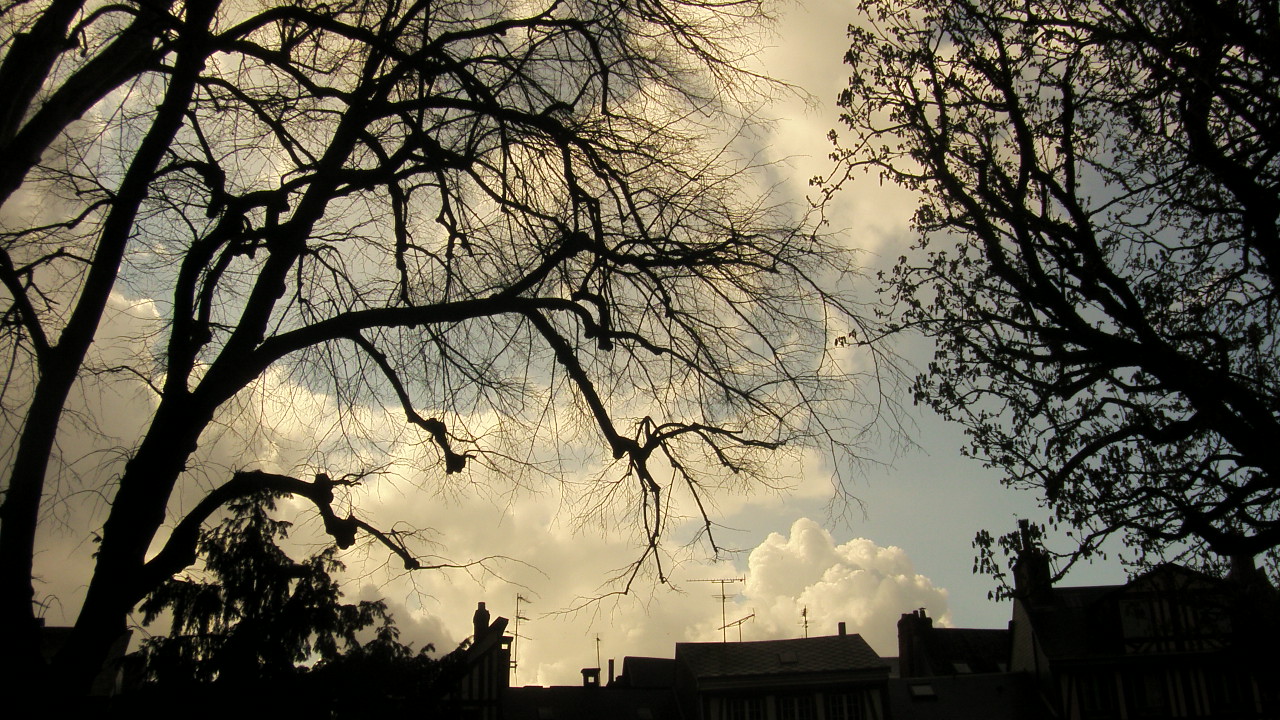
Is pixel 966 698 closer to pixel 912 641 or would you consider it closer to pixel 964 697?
pixel 964 697

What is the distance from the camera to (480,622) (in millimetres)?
31344

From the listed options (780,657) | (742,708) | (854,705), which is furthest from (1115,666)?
(742,708)

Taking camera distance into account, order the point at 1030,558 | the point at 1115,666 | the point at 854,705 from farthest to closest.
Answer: the point at 854,705 → the point at 1115,666 → the point at 1030,558

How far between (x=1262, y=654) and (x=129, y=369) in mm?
9246

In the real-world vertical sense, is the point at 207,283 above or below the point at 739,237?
below

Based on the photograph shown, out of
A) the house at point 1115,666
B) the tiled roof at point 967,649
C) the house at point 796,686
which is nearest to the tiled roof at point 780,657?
the house at point 796,686

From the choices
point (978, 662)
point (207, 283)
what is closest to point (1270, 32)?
point (207, 283)

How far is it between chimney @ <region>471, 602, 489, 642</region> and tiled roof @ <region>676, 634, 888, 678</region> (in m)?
6.38

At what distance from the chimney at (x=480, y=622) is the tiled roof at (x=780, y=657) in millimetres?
6383

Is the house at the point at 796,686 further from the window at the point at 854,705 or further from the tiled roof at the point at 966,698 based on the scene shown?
the tiled roof at the point at 966,698

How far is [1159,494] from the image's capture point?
771 centimetres

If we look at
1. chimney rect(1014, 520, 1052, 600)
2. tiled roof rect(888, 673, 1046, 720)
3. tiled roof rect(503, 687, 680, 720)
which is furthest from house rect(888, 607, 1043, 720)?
chimney rect(1014, 520, 1052, 600)

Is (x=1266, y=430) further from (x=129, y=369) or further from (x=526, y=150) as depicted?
(x=129, y=369)

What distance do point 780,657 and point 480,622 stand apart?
9381 millimetres
